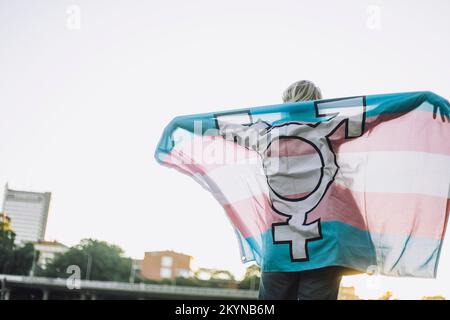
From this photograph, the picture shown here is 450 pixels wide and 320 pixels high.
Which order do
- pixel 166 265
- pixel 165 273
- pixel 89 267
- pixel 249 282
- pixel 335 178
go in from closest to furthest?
pixel 335 178 → pixel 89 267 → pixel 249 282 → pixel 165 273 → pixel 166 265

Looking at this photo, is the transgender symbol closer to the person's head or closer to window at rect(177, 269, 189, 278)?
the person's head

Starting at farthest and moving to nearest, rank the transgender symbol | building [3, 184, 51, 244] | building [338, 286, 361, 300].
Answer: building [3, 184, 51, 244]
building [338, 286, 361, 300]
the transgender symbol

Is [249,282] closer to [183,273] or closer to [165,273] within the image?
[183,273]

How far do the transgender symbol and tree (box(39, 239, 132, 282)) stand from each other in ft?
222

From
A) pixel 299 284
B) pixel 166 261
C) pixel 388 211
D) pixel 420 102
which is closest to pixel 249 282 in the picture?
pixel 166 261

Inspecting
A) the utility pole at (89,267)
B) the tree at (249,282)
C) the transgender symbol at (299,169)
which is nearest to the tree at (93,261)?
the utility pole at (89,267)

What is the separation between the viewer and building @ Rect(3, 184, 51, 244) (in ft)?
326

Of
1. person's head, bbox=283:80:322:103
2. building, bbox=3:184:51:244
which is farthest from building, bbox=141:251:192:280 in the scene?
person's head, bbox=283:80:322:103

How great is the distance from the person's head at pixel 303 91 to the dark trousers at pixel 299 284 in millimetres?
1224

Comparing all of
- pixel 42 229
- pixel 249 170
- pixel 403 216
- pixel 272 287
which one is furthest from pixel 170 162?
pixel 42 229

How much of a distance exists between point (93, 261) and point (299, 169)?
69909mm

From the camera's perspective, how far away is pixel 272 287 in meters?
2.64

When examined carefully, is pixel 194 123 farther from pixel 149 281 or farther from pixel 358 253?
pixel 149 281

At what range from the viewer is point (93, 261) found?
222 feet
